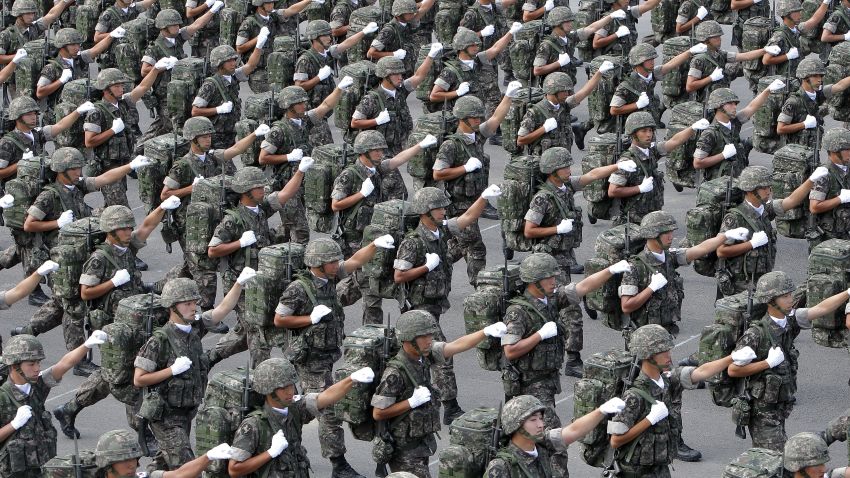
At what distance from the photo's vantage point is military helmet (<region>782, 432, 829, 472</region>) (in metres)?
16.9

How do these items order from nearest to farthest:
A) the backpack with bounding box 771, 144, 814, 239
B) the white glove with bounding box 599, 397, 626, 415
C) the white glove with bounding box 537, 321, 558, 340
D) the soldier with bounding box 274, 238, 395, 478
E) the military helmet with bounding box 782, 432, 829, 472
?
the military helmet with bounding box 782, 432, 829, 472 < the white glove with bounding box 599, 397, 626, 415 < the white glove with bounding box 537, 321, 558, 340 < the soldier with bounding box 274, 238, 395, 478 < the backpack with bounding box 771, 144, 814, 239

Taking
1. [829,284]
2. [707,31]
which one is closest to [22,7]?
[707,31]

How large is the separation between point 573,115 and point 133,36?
7.19 metres

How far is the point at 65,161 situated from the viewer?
23.8 m

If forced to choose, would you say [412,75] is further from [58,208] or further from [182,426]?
[182,426]

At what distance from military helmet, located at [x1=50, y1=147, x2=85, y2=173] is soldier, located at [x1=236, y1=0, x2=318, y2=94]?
7460mm

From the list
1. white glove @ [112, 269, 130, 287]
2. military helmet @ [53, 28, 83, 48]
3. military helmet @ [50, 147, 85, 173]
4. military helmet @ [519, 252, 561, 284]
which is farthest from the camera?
military helmet @ [53, 28, 83, 48]

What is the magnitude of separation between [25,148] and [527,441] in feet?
36.4

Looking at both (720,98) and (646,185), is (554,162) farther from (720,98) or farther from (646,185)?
(720,98)

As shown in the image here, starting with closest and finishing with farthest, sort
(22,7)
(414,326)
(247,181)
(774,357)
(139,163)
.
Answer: (414,326) → (774,357) → (247,181) → (139,163) → (22,7)

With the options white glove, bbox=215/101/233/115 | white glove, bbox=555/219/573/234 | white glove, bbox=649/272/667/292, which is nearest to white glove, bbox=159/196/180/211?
white glove, bbox=215/101/233/115

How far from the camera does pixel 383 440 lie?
18.9m

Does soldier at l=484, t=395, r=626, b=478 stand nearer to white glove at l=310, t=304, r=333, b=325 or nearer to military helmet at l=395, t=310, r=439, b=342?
military helmet at l=395, t=310, r=439, b=342

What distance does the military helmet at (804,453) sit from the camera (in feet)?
55.3
